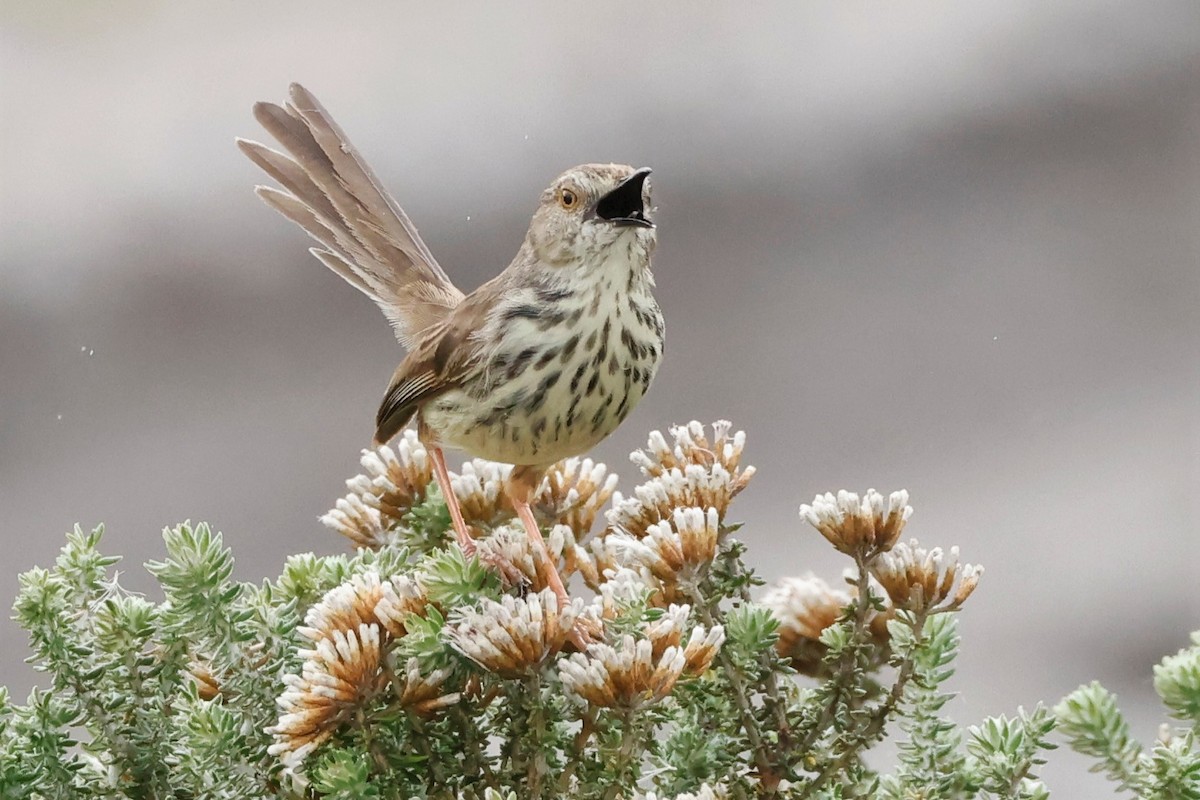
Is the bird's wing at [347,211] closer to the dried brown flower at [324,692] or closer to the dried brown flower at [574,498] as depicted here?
the dried brown flower at [574,498]

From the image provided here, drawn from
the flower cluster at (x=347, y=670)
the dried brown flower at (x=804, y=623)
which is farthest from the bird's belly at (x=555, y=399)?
the flower cluster at (x=347, y=670)

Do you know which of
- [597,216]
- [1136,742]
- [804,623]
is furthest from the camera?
→ [597,216]

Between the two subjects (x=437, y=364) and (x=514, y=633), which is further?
(x=437, y=364)

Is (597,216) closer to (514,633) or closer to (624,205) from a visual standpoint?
(624,205)

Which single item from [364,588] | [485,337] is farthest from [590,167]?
[364,588]

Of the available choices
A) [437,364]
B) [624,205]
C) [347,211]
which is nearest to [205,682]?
[437,364]

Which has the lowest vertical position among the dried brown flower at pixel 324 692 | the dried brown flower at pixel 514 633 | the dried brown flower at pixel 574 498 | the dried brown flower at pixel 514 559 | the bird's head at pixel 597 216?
the dried brown flower at pixel 324 692

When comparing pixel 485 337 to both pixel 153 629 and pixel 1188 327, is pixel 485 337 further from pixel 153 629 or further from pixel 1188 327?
pixel 1188 327
